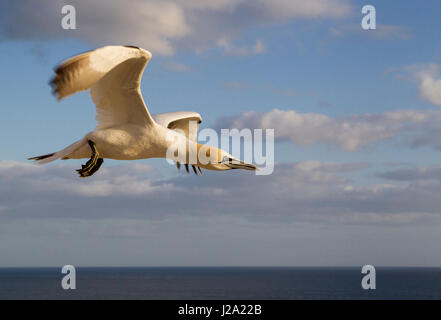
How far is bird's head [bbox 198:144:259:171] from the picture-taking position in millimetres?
11938

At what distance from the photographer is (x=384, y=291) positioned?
177250mm

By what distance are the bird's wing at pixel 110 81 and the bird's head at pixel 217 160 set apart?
4.85ft

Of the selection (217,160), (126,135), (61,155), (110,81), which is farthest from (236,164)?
(61,155)

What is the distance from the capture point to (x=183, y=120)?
14977 mm

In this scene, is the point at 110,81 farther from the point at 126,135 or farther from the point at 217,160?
the point at 217,160

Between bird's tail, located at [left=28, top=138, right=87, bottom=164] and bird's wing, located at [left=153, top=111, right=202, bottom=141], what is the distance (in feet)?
9.23

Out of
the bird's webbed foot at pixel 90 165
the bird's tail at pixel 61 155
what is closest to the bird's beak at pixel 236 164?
the bird's webbed foot at pixel 90 165

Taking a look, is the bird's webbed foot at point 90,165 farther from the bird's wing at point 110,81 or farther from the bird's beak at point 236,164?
the bird's beak at point 236,164

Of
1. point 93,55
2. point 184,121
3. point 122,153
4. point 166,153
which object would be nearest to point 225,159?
point 166,153

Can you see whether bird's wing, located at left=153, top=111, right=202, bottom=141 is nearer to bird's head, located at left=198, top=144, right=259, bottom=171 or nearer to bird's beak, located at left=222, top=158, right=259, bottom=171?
bird's head, located at left=198, top=144, right=259, bottom=171

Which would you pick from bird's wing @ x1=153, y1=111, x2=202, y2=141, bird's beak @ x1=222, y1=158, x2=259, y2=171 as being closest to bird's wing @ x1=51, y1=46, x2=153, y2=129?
bird's beak @ x1=222, y1=158, x2=259, y2=171

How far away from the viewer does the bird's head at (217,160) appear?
11.9 metres

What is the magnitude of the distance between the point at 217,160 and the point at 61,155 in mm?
3650
